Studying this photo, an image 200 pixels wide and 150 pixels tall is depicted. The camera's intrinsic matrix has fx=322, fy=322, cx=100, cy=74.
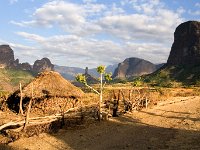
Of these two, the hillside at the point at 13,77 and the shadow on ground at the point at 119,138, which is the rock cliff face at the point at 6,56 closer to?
the hillside at the point at 13,77

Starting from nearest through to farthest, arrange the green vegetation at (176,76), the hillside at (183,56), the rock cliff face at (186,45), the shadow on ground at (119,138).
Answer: the shadow on ground at (119,138) → the green vegetation at (176,76) → the hillside at (183,56) → the rock cliff face at (186,45)

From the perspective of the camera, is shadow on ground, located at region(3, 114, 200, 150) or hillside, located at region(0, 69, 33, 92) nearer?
shadow on ground, located at region(3, 114, 200, 150)

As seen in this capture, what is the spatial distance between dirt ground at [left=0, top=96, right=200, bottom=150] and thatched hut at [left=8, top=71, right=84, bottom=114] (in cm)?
615

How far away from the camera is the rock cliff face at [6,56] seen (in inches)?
6993

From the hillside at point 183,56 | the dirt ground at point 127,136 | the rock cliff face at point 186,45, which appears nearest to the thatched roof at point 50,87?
the dirt ground at point 127,136

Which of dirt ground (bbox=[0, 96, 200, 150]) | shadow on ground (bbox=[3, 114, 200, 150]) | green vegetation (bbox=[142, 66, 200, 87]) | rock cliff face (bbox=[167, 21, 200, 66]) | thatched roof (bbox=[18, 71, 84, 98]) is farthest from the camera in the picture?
rock cliff face (bbox=[167, 21, 200, 66])

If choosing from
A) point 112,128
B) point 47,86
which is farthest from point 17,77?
point 112,128

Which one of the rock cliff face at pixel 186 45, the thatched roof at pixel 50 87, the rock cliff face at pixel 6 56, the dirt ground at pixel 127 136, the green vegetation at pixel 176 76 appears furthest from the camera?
the rock cliff face at pixel 6 56

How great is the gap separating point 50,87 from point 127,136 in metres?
10.9

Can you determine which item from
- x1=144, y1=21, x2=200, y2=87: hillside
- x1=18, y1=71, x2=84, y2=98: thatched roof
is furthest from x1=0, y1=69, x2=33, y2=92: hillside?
x1=18, y1=71, x2=84, y2=98: thatched roof

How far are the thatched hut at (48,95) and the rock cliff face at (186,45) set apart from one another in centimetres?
9299

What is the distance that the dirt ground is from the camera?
14.2 m

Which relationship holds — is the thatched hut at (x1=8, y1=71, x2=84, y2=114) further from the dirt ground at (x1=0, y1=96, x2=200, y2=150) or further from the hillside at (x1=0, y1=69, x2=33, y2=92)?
the hillside at (x1=0, y1=69, x2=33, y2=92)

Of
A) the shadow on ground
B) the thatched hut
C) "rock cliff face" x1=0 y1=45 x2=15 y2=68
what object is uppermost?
"rock cliff face" x1=0 y1=45 x2=15 y2=68
